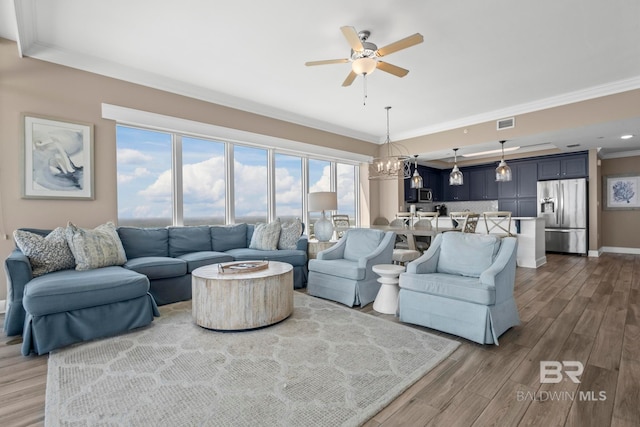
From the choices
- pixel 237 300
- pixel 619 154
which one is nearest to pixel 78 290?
pixel 237 300

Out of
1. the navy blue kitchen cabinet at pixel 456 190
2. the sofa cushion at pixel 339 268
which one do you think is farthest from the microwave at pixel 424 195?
the sofa cushion at pixel 339 268

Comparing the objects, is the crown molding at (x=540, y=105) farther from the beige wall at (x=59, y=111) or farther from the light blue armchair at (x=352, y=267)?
the beige wall at (x=59, y=111)

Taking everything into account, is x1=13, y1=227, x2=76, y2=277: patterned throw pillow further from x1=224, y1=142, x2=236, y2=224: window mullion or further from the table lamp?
the table lamp

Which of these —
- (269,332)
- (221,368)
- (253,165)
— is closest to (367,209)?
(253,165)

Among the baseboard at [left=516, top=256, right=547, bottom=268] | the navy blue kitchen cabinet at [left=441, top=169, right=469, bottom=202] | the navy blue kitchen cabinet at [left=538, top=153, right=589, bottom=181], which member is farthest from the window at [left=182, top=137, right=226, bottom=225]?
the navy blue kitchen cabinet at [left=538, top=153, right=589, bottom=181]

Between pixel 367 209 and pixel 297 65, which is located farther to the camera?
pixel 367 209

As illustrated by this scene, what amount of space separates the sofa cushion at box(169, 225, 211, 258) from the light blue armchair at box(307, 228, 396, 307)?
1624 mm

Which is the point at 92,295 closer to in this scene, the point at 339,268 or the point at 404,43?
the point at 339,268

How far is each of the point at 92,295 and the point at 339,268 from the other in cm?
236

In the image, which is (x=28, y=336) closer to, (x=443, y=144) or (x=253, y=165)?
(x=253, y=165)

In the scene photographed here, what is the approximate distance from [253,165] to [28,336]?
3780 millimetres

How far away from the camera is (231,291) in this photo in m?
2.75

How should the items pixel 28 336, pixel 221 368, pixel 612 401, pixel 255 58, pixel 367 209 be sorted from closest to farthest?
pixel 612 401, pixel 221 368, pixel 28 336, pixel 255 58, pixel 367 209

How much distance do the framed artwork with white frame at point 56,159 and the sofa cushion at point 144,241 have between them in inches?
23.2
